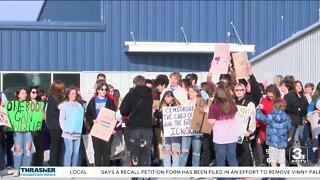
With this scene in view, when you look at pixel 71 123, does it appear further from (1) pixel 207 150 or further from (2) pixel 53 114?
(1) pixel 207 150

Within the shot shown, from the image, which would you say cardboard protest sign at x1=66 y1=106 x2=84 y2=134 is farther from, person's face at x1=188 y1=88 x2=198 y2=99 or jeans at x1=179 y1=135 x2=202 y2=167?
person's face at x1=188 y1=88 x2=198 y2=99

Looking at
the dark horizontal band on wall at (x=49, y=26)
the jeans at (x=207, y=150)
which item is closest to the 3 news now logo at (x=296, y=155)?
the jeans at (x=207, y=150)

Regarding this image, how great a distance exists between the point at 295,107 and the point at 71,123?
173 inches

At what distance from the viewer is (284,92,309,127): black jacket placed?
14.8 metres

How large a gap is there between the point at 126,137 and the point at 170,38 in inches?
576

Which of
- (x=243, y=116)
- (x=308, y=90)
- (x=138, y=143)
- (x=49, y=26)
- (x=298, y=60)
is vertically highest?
(x=49, y=26)

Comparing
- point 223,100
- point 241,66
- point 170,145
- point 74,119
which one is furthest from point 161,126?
point 223,100

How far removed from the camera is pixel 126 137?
1280 cm

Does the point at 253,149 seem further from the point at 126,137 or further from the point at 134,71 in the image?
the point at 134,71

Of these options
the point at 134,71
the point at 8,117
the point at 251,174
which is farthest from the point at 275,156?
the point at 134,71

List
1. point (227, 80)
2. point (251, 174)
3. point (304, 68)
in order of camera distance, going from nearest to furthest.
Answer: point (251, 174)
point (227, 80)
point (304, 68)

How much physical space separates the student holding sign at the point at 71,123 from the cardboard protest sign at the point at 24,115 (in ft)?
2.08

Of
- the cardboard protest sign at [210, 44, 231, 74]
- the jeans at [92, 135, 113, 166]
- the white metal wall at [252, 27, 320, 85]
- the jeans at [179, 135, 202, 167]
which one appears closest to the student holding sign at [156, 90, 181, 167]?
the jeans at [179, 135, 202, 167]

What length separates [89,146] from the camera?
14547mm
